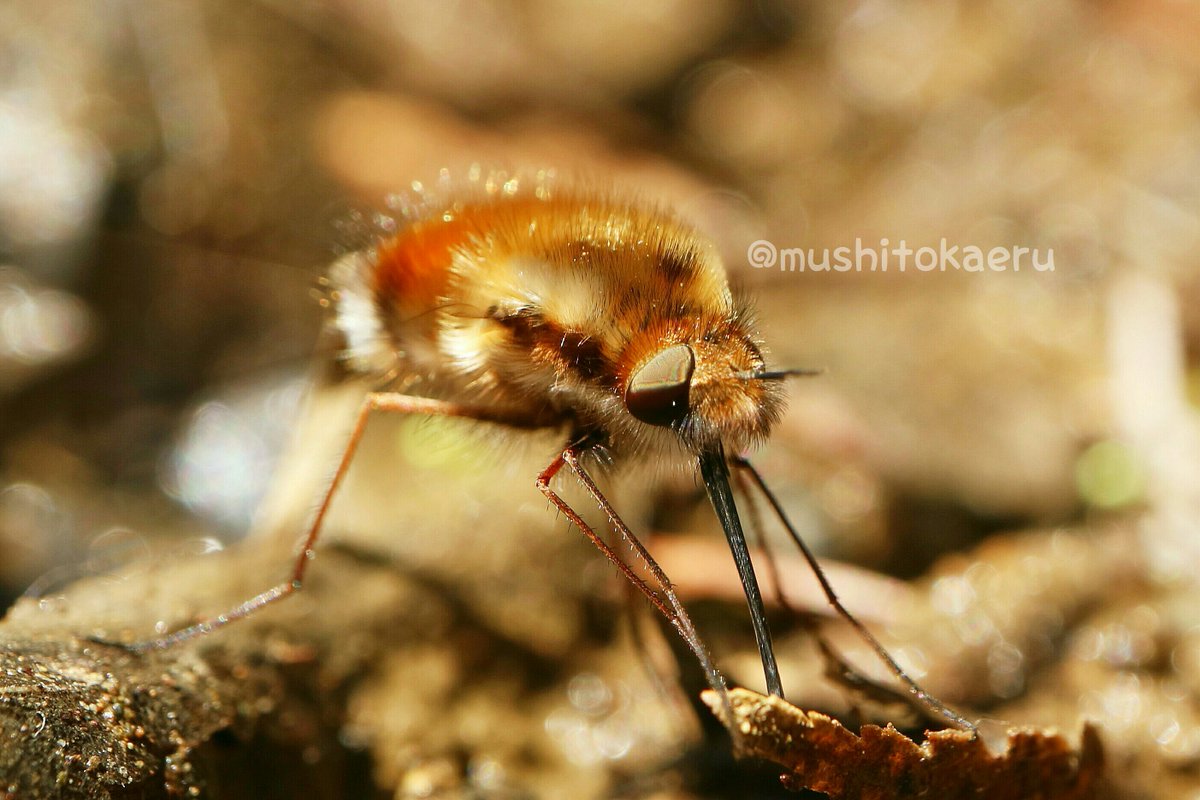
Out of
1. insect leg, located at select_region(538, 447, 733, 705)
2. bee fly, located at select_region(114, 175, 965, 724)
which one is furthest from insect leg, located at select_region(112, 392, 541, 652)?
insect leg, located at select_region(538, 447, 733, 705)

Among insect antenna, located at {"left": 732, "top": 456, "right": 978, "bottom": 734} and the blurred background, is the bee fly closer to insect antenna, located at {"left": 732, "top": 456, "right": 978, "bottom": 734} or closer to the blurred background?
insect antenna, located at {"left": 732, "top": 456, "right": 978, "bottom": 734}

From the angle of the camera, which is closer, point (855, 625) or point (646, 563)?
point (646, 563)

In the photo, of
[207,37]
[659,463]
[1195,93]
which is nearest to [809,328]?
[659,463]

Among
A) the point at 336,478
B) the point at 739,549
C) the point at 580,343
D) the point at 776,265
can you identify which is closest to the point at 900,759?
the point at 739,549

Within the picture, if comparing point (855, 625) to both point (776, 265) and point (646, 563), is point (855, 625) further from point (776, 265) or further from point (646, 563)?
point (776, 265)

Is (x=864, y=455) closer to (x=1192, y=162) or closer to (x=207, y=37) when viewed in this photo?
(x=1192, y=162)
